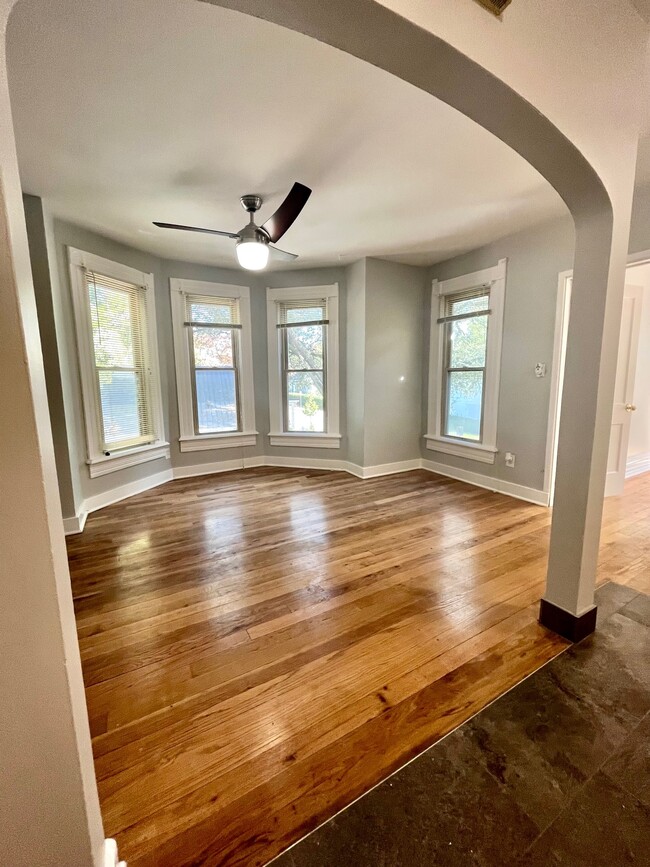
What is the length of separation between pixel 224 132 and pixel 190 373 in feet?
9.41

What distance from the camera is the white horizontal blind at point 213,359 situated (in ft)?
14.6

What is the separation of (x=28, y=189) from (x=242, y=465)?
133 inches

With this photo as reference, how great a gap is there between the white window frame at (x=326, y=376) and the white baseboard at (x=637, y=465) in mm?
3596

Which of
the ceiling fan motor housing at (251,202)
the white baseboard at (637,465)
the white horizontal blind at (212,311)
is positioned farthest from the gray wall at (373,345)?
the white baseboard at (637,465)

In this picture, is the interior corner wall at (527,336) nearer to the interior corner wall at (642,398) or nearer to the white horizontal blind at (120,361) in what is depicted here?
the interior corner wall at (642,398)

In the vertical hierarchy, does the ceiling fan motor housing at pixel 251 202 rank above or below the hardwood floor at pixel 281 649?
above

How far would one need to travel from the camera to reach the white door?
354 cm

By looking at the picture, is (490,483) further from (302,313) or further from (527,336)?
(302,313)

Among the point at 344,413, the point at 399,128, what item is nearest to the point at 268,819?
the point at 399,128

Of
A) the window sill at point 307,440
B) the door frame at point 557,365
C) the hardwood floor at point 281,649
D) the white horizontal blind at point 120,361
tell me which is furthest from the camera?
the window sill at point 307,440

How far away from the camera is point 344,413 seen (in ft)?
15.6

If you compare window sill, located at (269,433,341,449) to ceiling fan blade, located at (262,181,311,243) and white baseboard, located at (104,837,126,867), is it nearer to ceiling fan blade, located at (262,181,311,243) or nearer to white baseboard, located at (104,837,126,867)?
ceiling fan blade, located at (262,181,311,243)

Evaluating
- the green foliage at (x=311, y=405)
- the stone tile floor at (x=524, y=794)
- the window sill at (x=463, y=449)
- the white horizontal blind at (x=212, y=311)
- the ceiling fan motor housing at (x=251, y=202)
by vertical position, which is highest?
the ceiling fan motor housing at (x=251, y=202)

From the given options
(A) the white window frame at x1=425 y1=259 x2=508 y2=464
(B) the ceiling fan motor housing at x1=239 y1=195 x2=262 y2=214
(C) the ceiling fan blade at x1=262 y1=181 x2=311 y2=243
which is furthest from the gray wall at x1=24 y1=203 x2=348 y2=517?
(C) the ceiling fan blade at x1=262 y1=181 x2=311 y2=243
